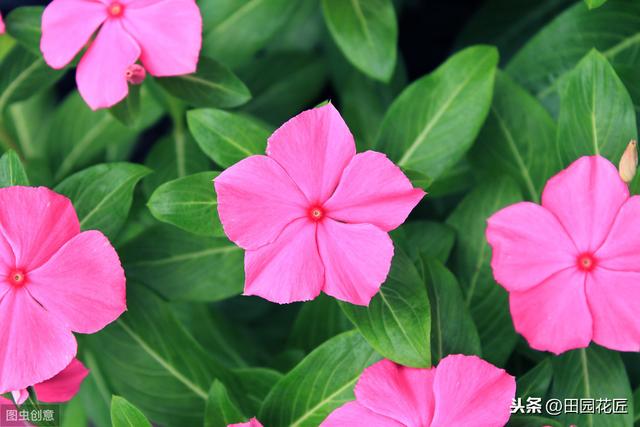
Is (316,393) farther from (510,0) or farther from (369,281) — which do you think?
(510,0)

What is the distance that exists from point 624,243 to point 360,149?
0.31 m

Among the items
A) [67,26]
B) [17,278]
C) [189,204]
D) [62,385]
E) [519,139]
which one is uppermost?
[519,139]

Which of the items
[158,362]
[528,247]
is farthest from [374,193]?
[158,362]

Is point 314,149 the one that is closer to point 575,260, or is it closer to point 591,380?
point 575,260

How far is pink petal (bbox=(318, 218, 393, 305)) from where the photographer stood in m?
0.68

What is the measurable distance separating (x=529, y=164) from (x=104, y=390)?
658 mm

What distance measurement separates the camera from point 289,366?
988 mm

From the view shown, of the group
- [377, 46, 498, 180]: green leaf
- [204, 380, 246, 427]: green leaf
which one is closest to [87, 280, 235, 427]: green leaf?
[204, 380, 246, 427]: green leaf

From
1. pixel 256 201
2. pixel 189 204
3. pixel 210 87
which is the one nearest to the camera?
pixel 256 201

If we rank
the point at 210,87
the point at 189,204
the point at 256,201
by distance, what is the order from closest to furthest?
the point at 256,201, the point at 189,204, the point at 210,87

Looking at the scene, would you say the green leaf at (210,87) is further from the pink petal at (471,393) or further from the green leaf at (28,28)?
the pink petal at (471,393)

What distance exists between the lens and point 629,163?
723 millimetres

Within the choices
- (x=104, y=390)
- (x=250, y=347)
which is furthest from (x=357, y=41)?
(x=104, y=390)

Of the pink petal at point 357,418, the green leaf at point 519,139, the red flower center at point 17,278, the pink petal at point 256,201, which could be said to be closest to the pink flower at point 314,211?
the pink petal at point 256,201
